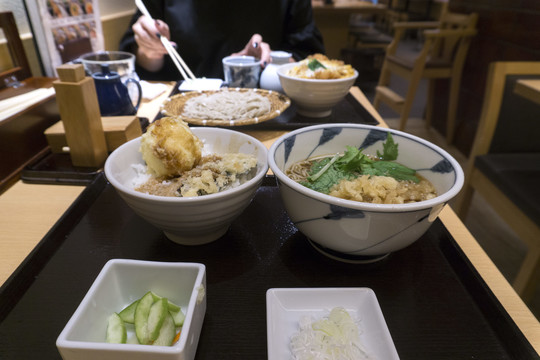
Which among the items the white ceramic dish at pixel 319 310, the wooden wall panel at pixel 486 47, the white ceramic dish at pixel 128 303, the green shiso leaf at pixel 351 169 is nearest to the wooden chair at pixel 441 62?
the wooden wall panel at pixel 486 47

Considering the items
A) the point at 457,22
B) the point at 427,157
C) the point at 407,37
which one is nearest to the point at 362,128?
the point at 427,157

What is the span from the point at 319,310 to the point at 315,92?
1105 millimetres

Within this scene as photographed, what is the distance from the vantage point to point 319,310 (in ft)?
2.40

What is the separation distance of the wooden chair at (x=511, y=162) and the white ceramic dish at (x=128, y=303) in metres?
1.68

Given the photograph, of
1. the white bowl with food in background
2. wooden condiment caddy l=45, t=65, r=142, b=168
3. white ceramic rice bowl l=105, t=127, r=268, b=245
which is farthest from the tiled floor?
wooden condiment caddy l=45, t=65, r=142, b=168

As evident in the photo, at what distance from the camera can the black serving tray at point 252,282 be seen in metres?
0.67

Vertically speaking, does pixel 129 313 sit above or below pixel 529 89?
below

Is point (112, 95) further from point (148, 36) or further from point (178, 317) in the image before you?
point (178, 317)

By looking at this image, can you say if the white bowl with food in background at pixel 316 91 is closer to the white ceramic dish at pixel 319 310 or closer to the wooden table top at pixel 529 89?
the wooden table top at pixel 529 89

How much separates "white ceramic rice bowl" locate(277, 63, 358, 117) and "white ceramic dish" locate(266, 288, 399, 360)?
1.07 metres

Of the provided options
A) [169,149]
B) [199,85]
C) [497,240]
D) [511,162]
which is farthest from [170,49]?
[497,240]

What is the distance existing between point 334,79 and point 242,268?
1.09m

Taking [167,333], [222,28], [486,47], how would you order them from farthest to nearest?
[486,47] → [222,28] → [167,333]

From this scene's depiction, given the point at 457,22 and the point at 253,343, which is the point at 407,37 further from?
the point at 253,343
